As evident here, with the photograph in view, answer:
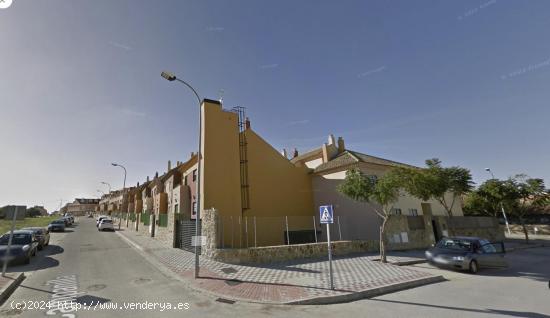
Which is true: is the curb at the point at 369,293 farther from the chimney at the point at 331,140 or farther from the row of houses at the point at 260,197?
the chimney at the point at 331,140

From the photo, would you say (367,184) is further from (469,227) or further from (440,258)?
(469,227)

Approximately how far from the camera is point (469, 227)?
2545 centimetres

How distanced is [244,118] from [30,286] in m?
16.5

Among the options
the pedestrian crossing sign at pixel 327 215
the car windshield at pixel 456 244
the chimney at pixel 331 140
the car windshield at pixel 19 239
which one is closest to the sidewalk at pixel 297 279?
the pedestrian crossing sign at pixel 327 215

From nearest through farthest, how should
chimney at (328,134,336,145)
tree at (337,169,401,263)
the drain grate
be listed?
1. the drain grate
2. tree at (337,169,401,263)
3. chimney at (328,134,336,145)

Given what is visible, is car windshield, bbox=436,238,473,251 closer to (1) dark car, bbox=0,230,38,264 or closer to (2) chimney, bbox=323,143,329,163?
(2) chimney, bbox=323,143,329,163

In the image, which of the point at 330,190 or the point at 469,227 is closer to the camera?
the point at 330,190

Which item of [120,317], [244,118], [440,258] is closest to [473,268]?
[440,258]

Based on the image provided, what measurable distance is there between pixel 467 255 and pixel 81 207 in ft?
533

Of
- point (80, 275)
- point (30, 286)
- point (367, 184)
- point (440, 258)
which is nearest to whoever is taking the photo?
point (30, 286)

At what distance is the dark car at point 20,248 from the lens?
12527 mm

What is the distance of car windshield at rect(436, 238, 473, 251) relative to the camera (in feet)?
43.0

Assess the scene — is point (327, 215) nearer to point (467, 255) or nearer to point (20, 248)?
point (467, 255)

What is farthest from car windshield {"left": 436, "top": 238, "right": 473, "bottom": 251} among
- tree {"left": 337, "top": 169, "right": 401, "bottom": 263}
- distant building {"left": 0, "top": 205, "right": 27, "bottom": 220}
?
distant building {"left": 0, "top": 205, "right": 27, "bottom": 220}
